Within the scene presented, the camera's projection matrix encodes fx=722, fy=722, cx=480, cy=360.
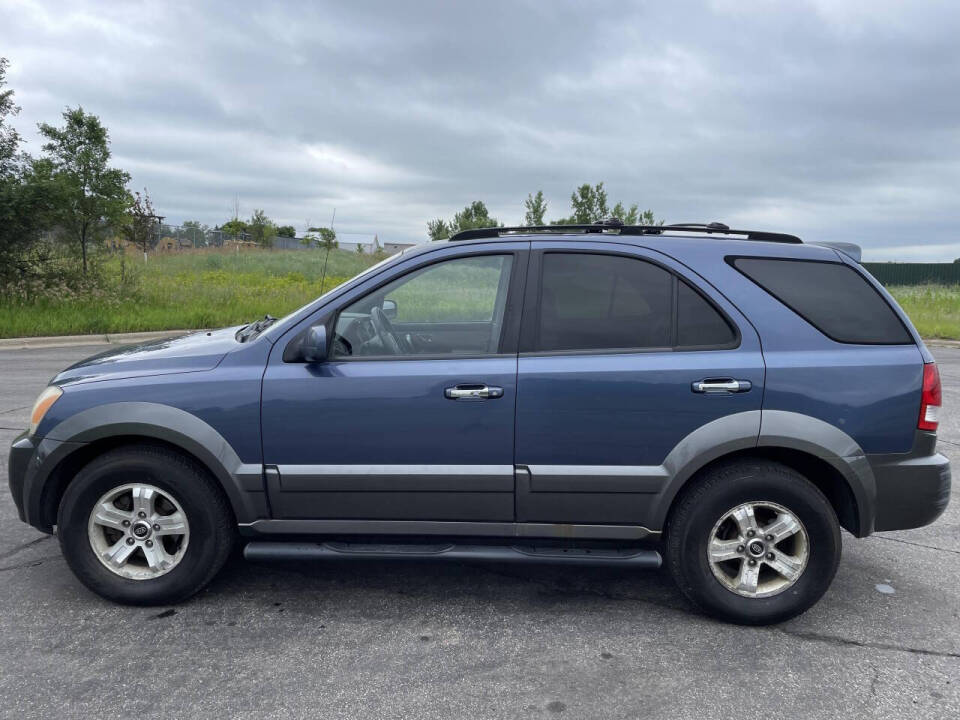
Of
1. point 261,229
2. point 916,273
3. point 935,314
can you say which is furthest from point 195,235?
point 916,273

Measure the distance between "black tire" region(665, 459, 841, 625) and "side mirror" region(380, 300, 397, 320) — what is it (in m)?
1.70

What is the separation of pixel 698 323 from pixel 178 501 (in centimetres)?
251

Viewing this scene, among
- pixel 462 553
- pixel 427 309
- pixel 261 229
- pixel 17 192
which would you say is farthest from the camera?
pixel 261 229

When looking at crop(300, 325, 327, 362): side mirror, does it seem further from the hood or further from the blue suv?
the hood

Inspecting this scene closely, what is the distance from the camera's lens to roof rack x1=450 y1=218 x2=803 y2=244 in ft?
11.7

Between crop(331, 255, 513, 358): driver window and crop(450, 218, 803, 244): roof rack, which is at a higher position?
crop(450, 218, 803, 244): roof rack

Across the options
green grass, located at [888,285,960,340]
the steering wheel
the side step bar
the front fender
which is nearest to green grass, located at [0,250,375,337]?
the front fender

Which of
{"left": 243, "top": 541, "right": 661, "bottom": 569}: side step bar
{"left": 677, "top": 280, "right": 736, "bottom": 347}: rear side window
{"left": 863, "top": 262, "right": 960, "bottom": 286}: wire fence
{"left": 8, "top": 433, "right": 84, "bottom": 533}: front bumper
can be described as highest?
{"left": 863, "top": 262, "right": 960, "bottom": 286}: wire fence

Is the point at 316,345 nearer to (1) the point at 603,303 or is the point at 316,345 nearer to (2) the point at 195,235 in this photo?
(1) the point at 603,303

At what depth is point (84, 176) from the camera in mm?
15438

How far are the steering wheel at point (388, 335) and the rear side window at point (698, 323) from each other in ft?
4.15

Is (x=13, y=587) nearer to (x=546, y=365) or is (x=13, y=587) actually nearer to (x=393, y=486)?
(x=393, y=486)

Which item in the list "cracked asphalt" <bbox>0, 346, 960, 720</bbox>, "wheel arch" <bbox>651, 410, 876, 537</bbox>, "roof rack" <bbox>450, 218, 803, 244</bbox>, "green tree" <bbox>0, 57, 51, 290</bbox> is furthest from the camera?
"green tree" <bbox>0, 57, 51, 290</bbox>

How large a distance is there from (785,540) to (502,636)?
53.4 inches
